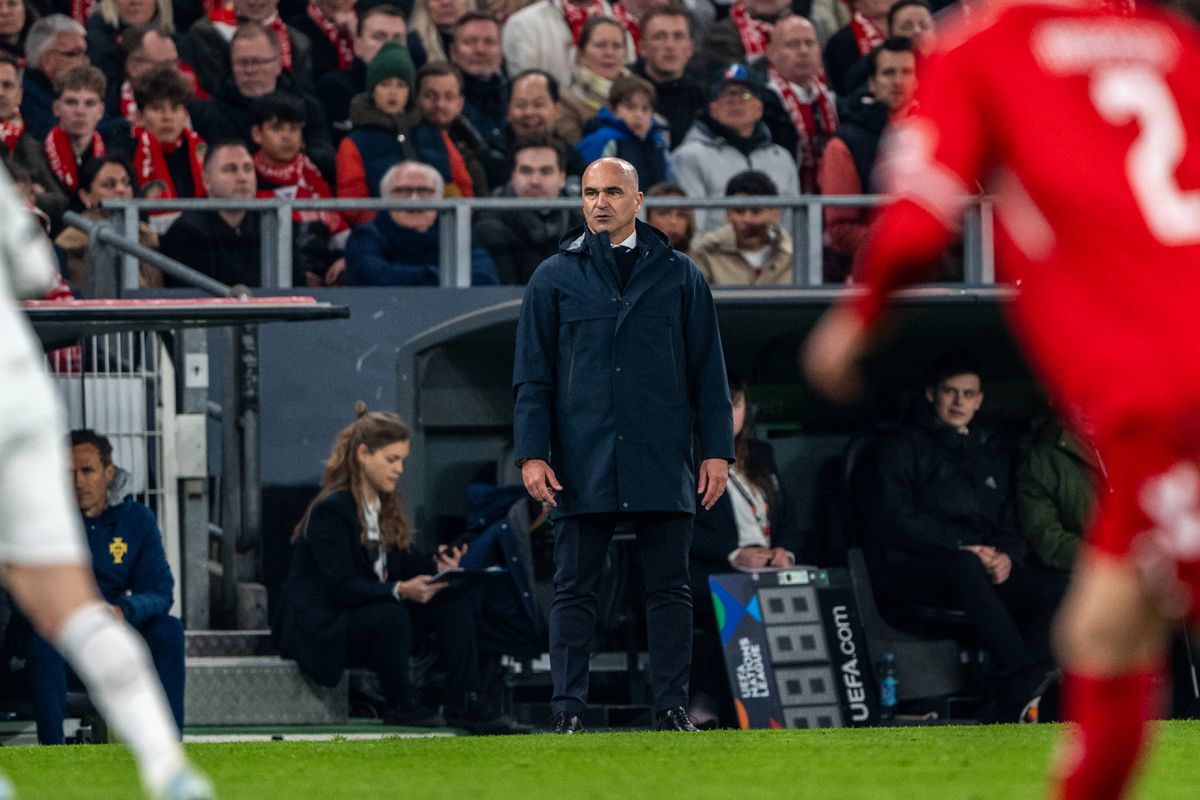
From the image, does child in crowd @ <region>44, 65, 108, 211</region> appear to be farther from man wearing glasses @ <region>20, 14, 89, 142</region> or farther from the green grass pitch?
the green grass pitch

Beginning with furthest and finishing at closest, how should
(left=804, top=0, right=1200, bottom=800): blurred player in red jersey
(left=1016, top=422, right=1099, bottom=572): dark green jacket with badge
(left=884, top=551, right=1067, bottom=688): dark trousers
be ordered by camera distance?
(left=1016, top=422, right=1099, bottom=572): dark green jacket with badge < (left=884, top=551, right=1067, bottom=688): dark trousers < (left=804, top=0, right=1200, bottom=800): blurred player in red jersey

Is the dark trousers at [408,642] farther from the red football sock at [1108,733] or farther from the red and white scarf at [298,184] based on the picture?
the red football sock at [1108,733]

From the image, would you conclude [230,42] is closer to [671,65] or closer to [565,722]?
[671,65]

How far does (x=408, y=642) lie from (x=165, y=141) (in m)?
3.62

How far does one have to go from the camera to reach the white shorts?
4664 millimetres

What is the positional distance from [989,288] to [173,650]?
478 cm

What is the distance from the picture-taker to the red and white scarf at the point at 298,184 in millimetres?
13258

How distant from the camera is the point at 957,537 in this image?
12.2 meters

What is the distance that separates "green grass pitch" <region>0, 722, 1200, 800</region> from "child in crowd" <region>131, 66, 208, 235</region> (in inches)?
217

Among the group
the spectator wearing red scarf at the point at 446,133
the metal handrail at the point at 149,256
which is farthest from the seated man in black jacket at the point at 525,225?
the metal handrail at the point at 149,256

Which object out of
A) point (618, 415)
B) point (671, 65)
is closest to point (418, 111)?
point (671, 65)

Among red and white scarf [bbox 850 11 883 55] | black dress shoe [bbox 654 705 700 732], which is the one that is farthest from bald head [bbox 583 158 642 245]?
red and white scarf [bbox 850 11 883 55]

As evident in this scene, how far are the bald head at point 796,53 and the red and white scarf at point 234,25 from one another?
322 cm

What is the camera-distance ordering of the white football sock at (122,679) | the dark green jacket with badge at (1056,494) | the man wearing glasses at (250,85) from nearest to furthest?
1. the white football sock at (122,679)
2. the dark green jacket with badge at (1056,494)
3. the man wearing glasses at (250,85)
